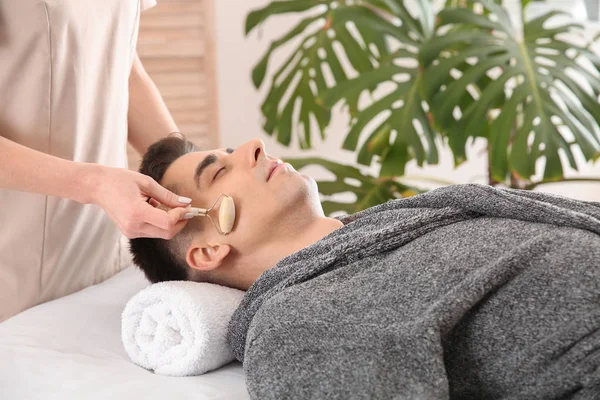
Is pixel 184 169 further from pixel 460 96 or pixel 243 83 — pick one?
pixel 243 83

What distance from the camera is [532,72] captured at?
6.63 ft

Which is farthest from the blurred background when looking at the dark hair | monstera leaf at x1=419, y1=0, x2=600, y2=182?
the dark hair

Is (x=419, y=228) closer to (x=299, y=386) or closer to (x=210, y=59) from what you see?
(x=299, y=386)

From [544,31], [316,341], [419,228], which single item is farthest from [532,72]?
[316,341]

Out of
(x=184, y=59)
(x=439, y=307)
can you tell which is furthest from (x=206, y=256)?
(x=184, y=59)

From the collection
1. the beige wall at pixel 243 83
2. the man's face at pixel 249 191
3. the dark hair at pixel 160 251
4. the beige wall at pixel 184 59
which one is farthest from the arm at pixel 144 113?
the beige wall at pixel 243 83

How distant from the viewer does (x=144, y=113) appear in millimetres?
1770

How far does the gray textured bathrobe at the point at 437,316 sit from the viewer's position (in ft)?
3.03

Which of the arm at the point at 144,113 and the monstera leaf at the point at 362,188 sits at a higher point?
the arm at the point at 144,113

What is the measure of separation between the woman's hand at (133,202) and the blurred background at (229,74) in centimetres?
169

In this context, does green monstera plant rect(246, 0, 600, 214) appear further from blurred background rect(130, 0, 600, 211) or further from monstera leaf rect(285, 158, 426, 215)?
blurred background rect(130, 0, 600, 211)

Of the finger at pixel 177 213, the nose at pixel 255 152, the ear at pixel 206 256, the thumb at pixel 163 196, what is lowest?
the ear at pixel 206 256

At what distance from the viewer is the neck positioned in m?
1.34

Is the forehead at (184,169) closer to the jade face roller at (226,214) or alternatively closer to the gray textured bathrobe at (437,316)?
the jade face roller at (226,214)
